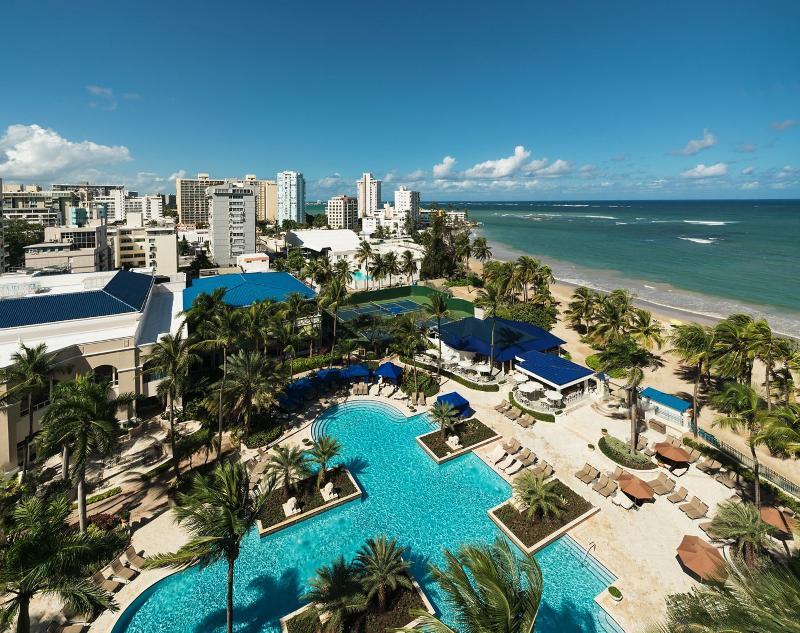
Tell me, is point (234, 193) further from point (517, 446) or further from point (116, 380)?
point (517, 446)

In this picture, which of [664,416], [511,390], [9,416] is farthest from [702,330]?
[9,416]

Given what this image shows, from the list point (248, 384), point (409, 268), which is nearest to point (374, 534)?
point (248, 384)

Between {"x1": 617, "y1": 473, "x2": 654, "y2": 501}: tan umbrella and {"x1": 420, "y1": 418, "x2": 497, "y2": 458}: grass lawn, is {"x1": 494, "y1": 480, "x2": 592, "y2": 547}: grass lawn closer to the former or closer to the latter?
{"x1": 617, "y1": 473, "x2": 654, "y2": 501}: tan umbrella

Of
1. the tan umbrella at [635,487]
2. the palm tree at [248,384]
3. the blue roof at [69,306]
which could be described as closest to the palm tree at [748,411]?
the tan umbrella at [635,487]

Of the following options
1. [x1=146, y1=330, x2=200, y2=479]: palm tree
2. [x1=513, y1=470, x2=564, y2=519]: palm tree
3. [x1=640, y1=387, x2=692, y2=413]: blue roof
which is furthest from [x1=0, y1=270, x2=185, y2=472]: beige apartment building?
[x1=640, y1=387, x2=692, y2=413]: blue roof

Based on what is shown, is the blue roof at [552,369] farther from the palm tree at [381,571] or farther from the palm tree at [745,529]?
the palm tree at [381,571]

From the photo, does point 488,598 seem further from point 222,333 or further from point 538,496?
point 222,333
